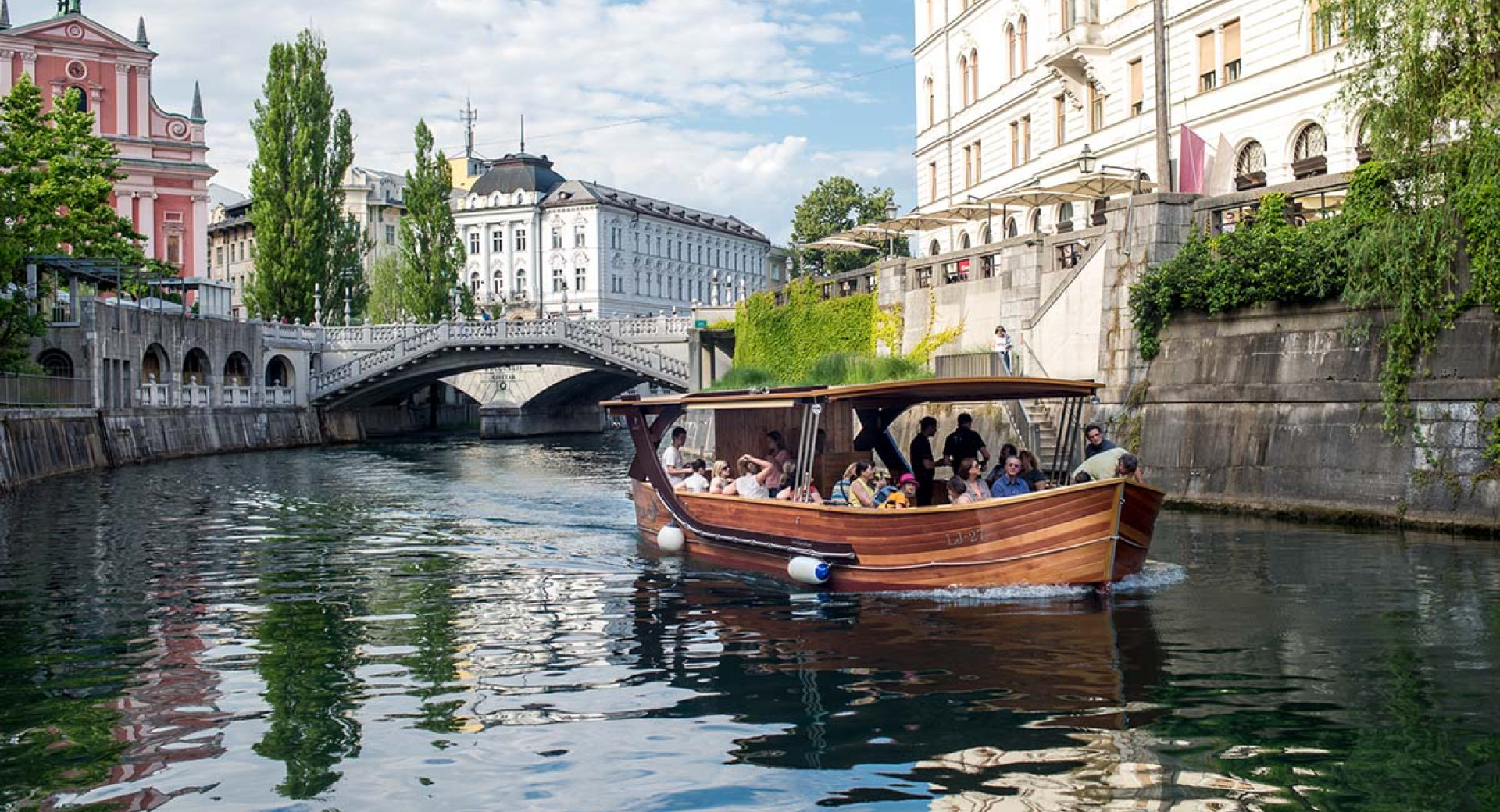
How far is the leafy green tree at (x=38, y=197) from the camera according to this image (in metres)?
37.1

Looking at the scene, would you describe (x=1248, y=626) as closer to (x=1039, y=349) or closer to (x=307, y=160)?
(x=1039, y=349)

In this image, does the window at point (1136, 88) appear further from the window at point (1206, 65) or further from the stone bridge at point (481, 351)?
the stone bridge at point (481, 351)

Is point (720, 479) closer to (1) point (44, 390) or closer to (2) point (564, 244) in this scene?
(1) point (44, 390)

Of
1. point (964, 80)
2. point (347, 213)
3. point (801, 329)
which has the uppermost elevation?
point (347, 213)

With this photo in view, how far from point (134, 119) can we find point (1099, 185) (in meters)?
53.0

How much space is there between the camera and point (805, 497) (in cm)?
1788

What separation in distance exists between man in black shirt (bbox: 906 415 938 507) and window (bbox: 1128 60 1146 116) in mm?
24525

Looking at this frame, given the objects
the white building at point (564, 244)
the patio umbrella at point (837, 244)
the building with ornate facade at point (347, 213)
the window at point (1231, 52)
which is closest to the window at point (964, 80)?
the patio umbrella at point (837, 244)

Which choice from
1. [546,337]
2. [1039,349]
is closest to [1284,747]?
[1039,349]

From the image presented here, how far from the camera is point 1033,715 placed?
10328 millimetres

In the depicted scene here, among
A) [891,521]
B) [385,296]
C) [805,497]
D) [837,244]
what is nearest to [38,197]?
[837,244]

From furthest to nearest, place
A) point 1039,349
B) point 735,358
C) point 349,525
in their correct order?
point 735,358, point 1039,349, point 349,525

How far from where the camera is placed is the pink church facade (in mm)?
66312

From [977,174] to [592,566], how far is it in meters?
35.0
